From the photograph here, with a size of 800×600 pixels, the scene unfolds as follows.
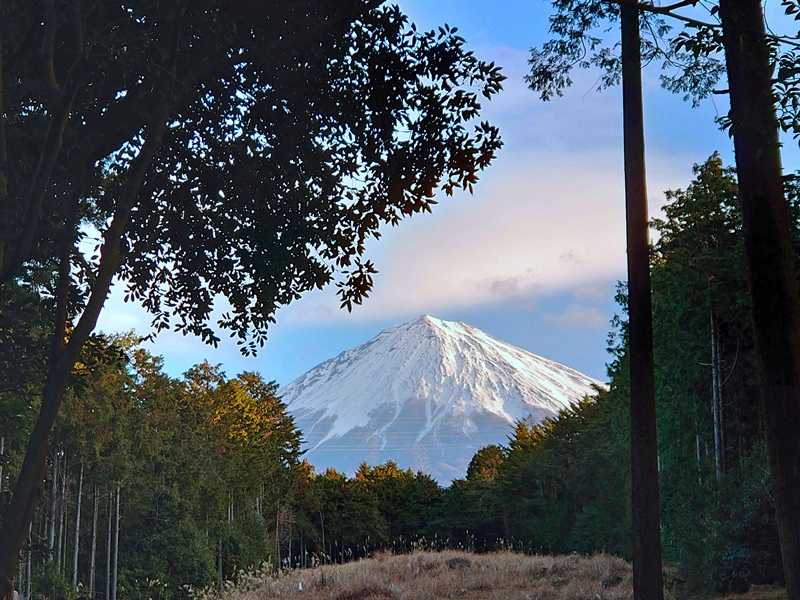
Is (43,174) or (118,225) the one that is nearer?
(43,174)

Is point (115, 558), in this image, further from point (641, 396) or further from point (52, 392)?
point (52, 392)

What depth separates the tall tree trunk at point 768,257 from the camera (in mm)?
5410

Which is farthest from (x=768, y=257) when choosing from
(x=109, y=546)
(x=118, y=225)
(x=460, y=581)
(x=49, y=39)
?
(x=109, y=546)

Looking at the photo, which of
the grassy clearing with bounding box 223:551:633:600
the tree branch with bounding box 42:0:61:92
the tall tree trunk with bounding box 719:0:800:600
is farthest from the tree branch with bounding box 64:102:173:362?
the grassy clearing with bounding box 223:551:633:600

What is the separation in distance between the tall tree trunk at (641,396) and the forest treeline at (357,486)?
64.4 inches

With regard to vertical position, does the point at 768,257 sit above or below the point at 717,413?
above

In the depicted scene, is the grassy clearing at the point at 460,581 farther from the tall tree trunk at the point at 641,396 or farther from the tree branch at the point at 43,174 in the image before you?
the tree branch at the point at 43,174

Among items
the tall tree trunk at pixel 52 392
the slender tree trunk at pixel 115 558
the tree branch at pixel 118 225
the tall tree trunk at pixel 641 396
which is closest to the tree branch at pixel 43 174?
the tall tree trunk at pixel 52 392

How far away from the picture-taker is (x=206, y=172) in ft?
24.6

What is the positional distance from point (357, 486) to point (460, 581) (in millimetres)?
34195

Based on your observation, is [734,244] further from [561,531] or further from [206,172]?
[561,531]

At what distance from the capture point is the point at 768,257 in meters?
5.54

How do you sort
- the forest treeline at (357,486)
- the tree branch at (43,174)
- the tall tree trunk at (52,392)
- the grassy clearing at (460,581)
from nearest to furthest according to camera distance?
the tree branch at (43,174) → the tall tree trunk at (52,392) → the forest treeline at (357,486) → the grassy clearing at (460,581)

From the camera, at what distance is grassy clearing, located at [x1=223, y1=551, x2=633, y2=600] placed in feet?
50.4
